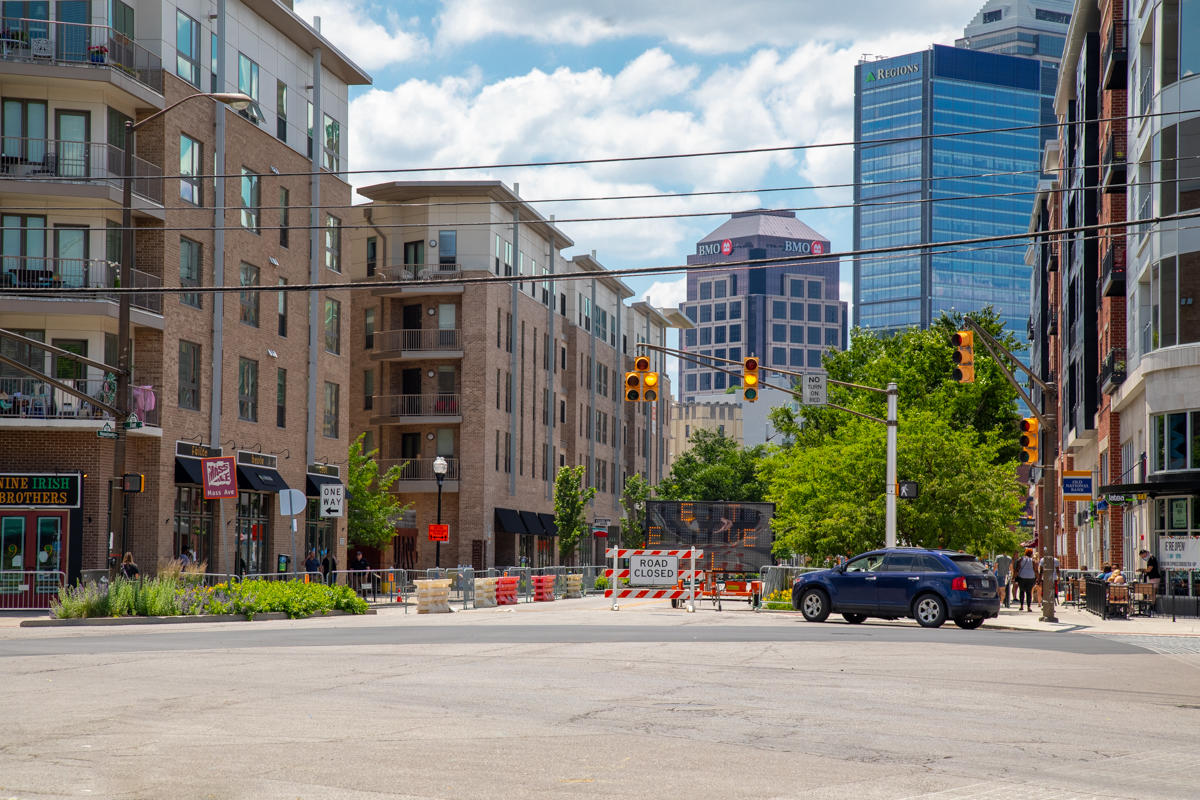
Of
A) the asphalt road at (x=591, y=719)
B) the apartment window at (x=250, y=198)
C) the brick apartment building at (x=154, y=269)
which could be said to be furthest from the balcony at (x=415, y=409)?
the asphalt road at (x=591, y=719)

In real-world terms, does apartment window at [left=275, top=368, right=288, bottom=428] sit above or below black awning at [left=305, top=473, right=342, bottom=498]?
above

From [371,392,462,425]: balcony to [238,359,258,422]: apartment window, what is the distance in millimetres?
19514

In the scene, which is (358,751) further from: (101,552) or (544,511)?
(544,511)

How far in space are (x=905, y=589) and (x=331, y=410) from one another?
31590mm

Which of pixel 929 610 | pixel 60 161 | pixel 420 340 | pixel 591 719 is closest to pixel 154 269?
pixel 60 161

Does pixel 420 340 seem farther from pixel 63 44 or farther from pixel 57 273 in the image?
pixel 63 44

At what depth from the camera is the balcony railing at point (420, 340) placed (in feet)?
Answer: 221

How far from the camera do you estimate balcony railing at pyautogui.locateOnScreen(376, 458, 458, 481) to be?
6719 cm

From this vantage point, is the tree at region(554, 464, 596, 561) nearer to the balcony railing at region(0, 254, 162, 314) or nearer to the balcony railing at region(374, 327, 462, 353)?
the balcony railing at region(374, 327, 462, 353)

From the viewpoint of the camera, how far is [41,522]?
126 ft

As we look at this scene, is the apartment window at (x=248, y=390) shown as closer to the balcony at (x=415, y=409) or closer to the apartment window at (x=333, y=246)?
the apartment window at (x=333, y=246)

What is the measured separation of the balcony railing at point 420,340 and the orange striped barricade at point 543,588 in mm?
23081

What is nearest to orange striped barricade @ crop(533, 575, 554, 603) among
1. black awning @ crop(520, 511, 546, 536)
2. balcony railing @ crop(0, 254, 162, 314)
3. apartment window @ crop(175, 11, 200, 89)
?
balcony railing @ crop(0, 254, 162, 314)

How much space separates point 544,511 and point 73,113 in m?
41.6
